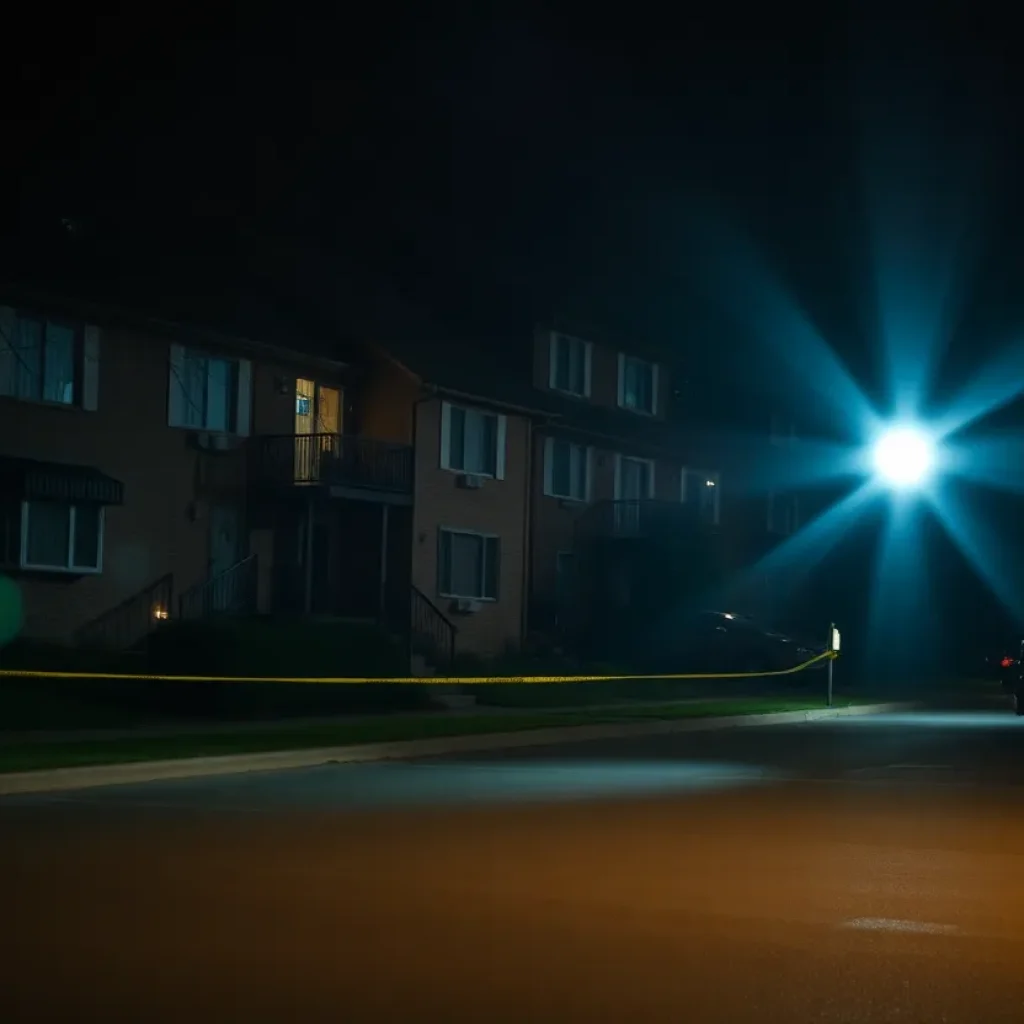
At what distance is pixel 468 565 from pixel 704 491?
1328 centimetres

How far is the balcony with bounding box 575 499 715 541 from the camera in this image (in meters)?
44.0

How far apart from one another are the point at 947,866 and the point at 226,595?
22.2m

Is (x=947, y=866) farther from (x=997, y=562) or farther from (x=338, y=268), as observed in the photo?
(x=997, y=562)

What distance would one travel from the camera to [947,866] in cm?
1172

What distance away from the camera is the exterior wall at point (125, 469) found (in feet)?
94.0

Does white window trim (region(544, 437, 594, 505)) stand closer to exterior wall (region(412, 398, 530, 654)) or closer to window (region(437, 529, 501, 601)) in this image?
exterior wall (region(412, 398, 530, 654))

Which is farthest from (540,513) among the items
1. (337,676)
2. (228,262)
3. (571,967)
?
(571,967)

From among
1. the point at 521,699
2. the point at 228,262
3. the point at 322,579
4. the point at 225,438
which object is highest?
the point at 228,262

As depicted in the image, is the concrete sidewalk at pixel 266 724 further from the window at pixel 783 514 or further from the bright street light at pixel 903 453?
the window at pixel 783 514

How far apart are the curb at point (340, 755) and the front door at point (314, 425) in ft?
32.4

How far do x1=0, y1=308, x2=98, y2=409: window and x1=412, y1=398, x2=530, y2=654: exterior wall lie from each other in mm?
8926

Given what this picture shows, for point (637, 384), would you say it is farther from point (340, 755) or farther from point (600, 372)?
point (340, 755)

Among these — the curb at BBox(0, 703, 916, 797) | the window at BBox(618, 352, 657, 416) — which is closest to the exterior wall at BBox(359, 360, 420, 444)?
the window at BBox(618, 352, 657, 416)

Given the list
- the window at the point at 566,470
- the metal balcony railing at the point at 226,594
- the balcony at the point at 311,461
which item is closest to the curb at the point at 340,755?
the metal balcony railing at the point at 226,594
